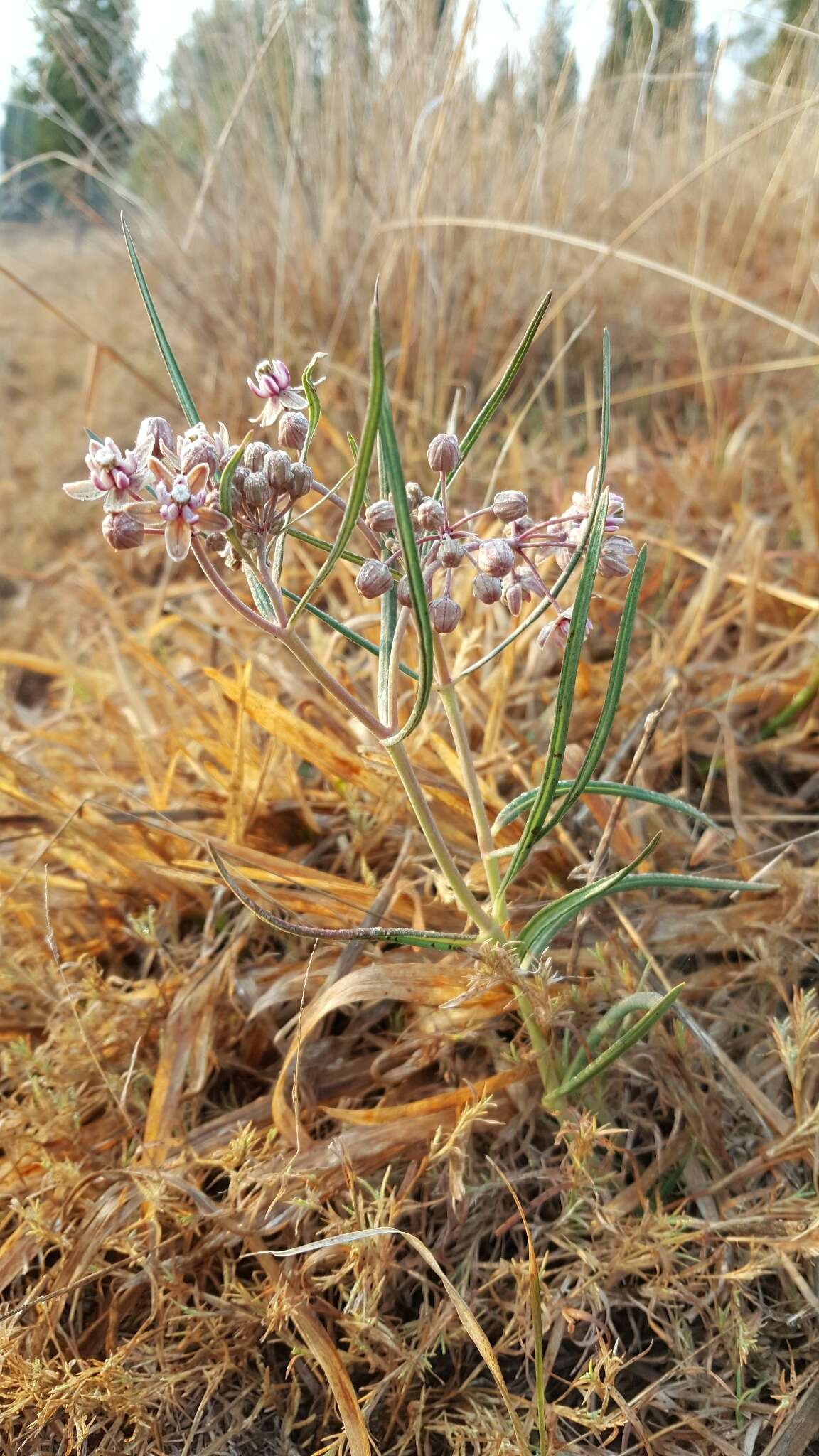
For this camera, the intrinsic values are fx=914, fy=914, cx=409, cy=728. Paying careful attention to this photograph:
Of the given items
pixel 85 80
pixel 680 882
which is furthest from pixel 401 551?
pixel 85 80

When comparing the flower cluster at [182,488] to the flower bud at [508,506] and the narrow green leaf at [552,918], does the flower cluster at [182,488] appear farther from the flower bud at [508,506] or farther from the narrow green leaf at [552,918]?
the narrow green leaf at [552,918]

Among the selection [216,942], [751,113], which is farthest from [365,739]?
[751,113]

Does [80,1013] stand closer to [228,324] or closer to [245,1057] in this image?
[245,1057]

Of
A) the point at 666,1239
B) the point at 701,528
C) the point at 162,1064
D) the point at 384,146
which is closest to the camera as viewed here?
the point at 666,1239

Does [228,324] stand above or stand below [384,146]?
below

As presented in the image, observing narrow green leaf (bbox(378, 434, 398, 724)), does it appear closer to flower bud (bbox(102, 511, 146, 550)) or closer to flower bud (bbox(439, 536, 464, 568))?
flower bud (bbox(439, 536, 464, 568))

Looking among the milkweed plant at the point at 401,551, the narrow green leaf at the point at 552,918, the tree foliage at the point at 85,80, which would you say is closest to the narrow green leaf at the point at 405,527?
the milkweed plant at the point at 401,551
